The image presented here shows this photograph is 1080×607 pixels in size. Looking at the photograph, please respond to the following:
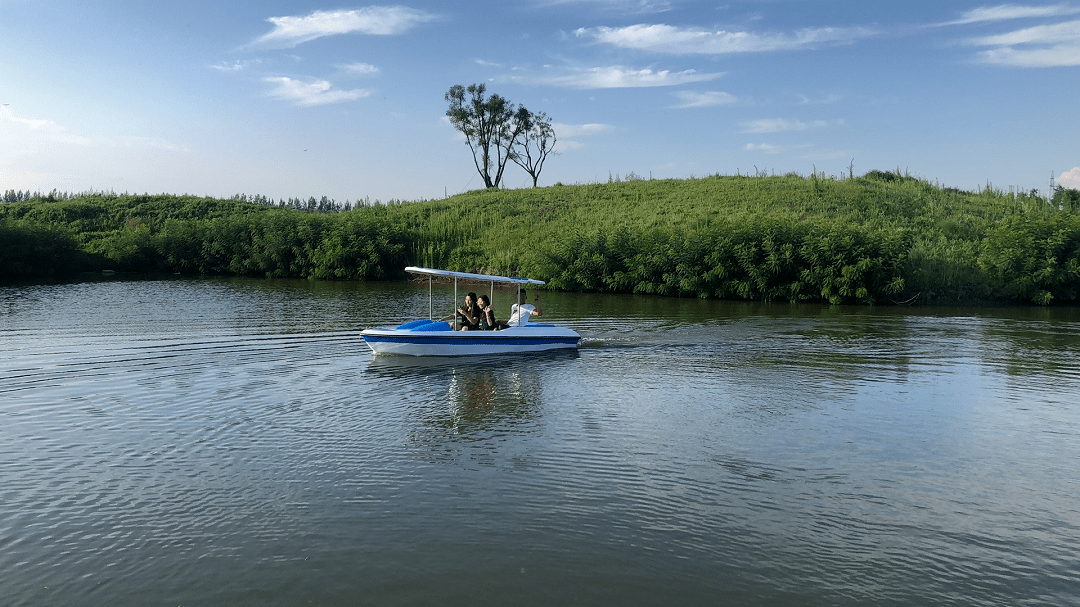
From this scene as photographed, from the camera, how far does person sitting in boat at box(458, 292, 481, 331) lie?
21.1 m

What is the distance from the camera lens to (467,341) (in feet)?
67.2

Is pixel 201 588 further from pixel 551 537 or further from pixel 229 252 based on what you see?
pixel 229 252

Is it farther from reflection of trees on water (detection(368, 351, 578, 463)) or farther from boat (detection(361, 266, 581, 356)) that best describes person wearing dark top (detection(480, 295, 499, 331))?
reflection of trees on water (detection(368, 351, 578, 463))

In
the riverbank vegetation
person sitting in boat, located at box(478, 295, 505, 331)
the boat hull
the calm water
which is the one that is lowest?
the calm water

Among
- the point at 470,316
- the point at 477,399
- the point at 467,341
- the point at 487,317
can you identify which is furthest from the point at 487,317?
the point at 477,399

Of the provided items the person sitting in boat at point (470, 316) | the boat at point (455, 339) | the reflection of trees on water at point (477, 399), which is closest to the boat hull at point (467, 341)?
the boat at point (455, 339)

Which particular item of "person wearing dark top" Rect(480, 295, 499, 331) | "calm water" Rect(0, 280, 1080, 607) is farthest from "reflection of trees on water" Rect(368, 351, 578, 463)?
"person wearing dark top" Rect(480, 295, 499, 331)

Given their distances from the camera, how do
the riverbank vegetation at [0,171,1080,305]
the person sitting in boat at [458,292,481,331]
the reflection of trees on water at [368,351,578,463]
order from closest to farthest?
the reflection of trees on water at [368,351,578,463] < the person sitting in boat at [458,292,481,331] < the riverbank vegetation at [0,171,1080,305]

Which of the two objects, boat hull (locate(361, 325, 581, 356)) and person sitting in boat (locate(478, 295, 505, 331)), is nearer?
boat hull (locate(361, 325, 581, 356))

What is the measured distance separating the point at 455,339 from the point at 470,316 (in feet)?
3.78

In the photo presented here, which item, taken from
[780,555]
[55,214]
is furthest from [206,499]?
[55,214]

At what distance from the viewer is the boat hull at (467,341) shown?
65.1ft

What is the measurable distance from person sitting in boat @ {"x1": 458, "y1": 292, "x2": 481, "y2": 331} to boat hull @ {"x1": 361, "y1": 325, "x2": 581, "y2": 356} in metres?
0.66

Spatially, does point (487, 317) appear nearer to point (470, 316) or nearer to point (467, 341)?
point (470, 316)
